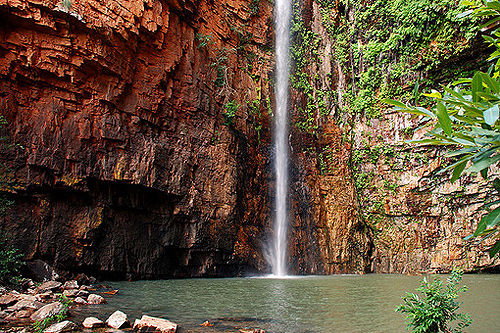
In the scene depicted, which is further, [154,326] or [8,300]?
[8,300]

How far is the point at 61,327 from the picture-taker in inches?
159

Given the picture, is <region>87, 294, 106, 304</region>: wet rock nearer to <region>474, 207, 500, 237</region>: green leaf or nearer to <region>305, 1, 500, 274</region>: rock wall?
<region>474, 207, 500, 237</region>: green leaf

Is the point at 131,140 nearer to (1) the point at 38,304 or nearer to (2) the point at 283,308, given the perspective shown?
(1) the point at 38,304

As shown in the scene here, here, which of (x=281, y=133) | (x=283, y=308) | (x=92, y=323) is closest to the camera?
(x=92, y=323)

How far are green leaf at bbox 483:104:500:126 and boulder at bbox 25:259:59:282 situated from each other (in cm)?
955

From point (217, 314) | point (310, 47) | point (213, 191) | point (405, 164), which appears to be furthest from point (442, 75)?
point (217, 314)

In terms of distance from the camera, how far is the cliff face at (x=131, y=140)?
8828 mm

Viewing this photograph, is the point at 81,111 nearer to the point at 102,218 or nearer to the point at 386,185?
the point at 102,218

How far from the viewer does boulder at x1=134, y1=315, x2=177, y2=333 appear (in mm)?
4039

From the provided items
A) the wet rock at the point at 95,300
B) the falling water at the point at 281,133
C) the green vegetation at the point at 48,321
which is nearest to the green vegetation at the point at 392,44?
the falling water at the point at 281,133

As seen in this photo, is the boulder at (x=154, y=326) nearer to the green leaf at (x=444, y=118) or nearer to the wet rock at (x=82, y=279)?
the green leaf at (x=444, y=118)

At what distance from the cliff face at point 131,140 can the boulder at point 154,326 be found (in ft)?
20.0

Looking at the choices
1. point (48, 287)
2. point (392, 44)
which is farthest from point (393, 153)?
point (48, 287)

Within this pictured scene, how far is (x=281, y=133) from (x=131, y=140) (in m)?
7.90
